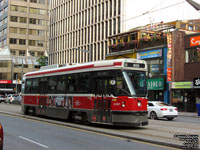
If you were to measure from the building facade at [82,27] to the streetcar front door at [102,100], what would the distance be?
42.1 m

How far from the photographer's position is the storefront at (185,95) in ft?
120

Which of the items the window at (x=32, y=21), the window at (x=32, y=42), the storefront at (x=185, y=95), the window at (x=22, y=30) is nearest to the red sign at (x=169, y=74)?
the storefront at (x=185, y=95)

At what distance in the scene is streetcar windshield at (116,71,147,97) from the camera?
1423 cm

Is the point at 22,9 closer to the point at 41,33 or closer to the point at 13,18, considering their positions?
the point at 13,18

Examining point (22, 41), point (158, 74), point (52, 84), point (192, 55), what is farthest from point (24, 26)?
point (52, 84)

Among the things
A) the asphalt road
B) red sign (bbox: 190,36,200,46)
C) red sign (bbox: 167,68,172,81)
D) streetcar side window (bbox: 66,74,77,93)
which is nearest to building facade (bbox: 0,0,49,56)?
red sign (bbox: 167,68,172,81)

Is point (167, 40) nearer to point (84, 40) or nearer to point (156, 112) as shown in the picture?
point (156, 112)

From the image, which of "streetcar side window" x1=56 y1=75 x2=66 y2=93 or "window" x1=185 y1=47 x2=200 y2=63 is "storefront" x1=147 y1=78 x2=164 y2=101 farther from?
"streetcar side window" x1=56 y1=75 x2=66 y2=93

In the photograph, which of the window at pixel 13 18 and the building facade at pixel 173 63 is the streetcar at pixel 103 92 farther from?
the window at pixel 13 18

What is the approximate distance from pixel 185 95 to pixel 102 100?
24.8m

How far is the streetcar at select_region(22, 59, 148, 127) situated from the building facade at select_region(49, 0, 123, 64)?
129 ft

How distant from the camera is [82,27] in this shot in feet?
229

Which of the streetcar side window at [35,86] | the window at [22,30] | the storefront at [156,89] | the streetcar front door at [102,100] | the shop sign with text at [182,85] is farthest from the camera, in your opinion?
the window at [22,30]

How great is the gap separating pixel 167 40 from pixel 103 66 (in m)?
26.3
